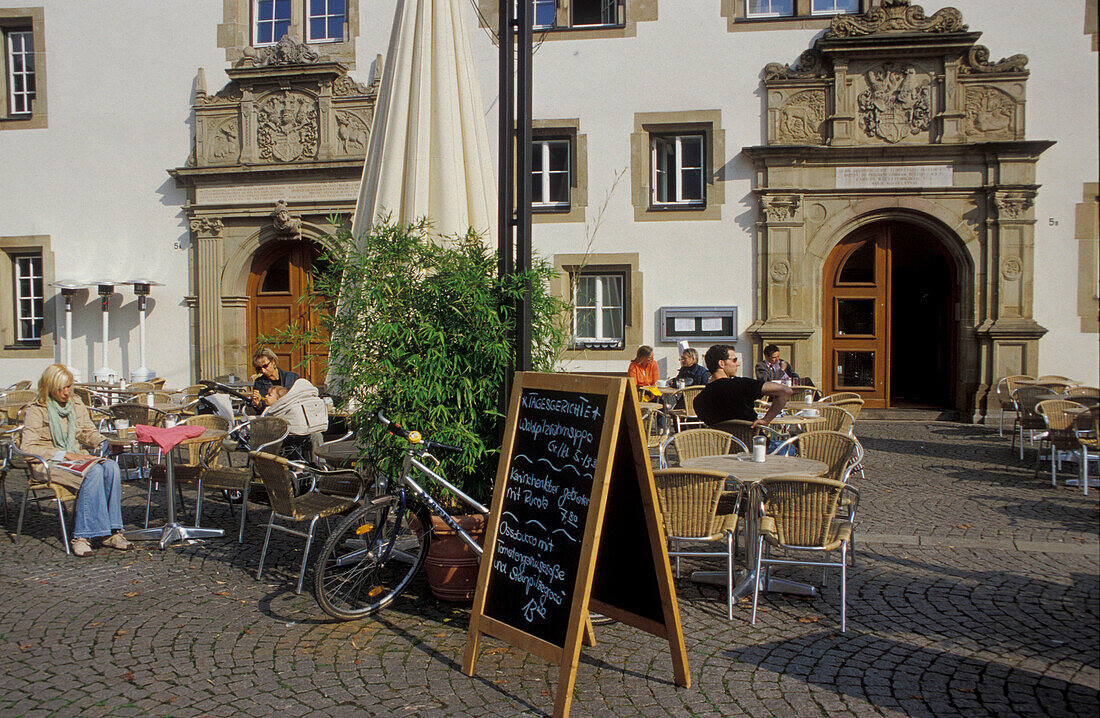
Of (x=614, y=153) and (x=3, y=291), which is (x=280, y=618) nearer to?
(x=614, y=153)

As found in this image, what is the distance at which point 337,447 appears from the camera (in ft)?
19.7

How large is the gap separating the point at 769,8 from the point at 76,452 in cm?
1159

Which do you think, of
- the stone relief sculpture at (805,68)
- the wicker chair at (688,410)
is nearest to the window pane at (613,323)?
the wicker chair at (688,410)

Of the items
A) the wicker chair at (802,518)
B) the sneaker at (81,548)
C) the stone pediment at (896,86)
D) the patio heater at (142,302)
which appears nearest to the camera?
the wicker chair at (802,518)

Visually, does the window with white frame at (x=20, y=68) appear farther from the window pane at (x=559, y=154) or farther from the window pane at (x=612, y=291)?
the window pane at (x=612, y=291)

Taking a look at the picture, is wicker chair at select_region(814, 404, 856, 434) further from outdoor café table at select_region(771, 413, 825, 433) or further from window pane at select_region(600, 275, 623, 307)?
window pane at select_region(600, 275, 623, 307)

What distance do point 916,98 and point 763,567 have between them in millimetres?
10173

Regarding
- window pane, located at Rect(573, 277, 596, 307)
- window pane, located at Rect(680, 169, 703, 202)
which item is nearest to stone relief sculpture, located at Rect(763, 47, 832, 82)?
window pane, located at Rect(680, 169, 703, 202)

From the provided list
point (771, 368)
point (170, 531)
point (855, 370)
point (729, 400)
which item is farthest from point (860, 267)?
point (170, 531)

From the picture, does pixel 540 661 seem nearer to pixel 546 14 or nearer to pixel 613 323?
pixel 613 323

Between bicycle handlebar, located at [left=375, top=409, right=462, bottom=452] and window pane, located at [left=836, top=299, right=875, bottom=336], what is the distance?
10.4 m

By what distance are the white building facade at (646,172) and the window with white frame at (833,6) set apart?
0.16 feet

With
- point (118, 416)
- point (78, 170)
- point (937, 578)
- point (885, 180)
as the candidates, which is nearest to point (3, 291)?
point (78, 170)

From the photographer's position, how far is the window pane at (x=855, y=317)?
45.3 feet
